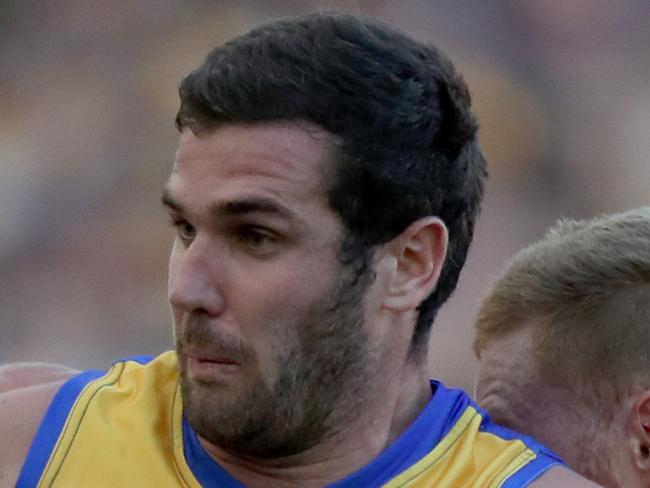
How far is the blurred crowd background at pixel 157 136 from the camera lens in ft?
17.9

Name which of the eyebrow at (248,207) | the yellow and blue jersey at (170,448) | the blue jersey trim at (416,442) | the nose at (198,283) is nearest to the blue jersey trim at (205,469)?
the yellow and blue jersey at (170,448)

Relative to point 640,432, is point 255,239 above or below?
above

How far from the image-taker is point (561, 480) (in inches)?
87.5

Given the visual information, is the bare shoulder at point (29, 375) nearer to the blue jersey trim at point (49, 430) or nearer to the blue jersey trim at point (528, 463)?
the blue jersey trim at point (49, 430)

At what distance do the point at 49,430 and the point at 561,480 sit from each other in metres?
0.82

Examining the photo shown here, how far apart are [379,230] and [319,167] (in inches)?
6.3

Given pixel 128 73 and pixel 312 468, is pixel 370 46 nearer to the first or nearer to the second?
pixel 312 468

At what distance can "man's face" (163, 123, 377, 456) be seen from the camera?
6.91 ft

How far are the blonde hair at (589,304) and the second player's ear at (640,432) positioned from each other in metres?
0.04

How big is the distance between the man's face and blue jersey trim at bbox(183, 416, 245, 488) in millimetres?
82

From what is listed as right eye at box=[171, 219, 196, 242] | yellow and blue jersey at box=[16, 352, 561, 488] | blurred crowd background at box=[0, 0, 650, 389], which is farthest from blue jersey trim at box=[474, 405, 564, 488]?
blurred crowd background at box=[0, 0, 650, 389]

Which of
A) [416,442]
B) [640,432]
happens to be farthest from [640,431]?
[416,442]

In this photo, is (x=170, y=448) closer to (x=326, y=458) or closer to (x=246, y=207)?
(x=326, y=458)

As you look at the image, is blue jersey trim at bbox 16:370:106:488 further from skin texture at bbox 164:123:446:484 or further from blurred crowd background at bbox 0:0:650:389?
blurred crowd background at bbox 0:0:650:389
